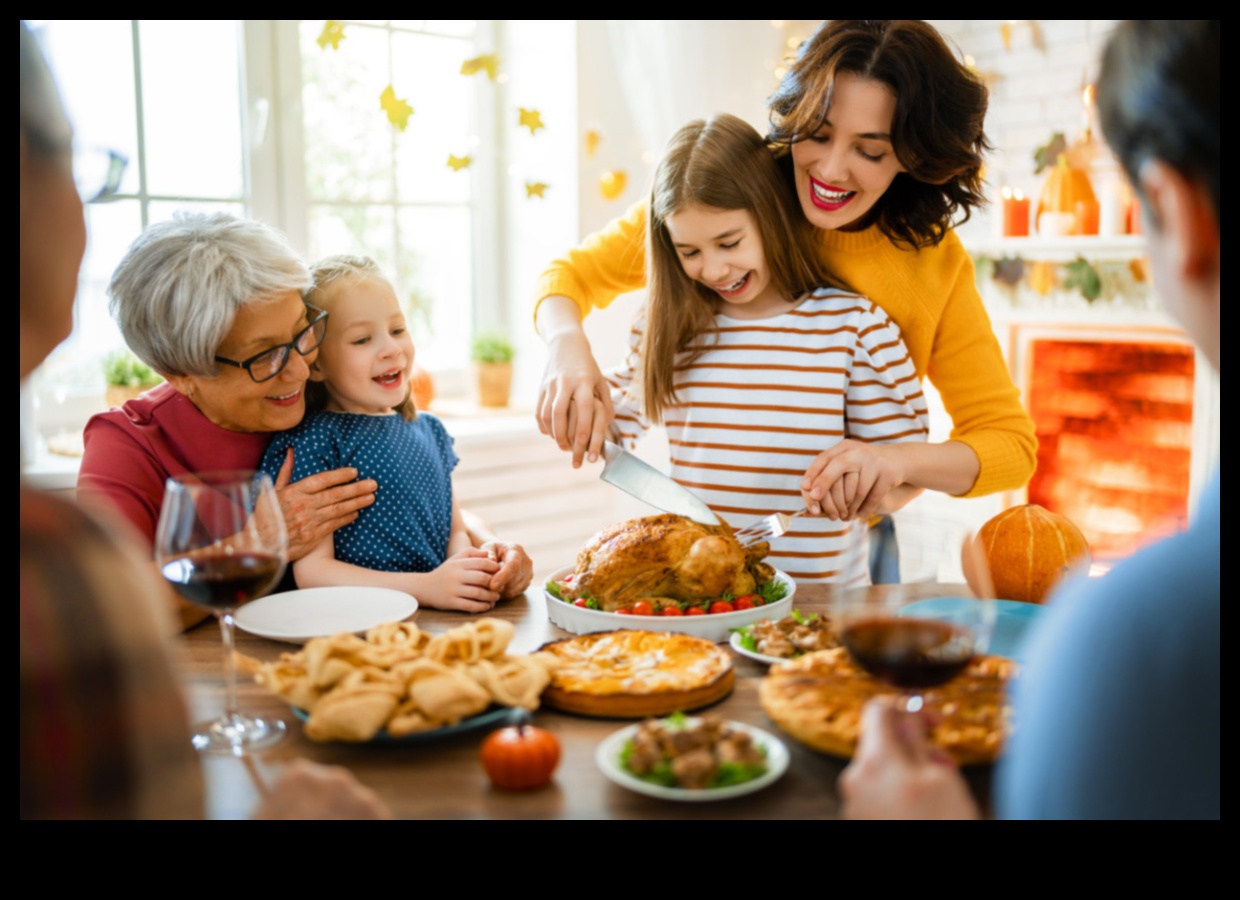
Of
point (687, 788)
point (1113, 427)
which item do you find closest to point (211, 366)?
point (687, 788)

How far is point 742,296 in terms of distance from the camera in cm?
195

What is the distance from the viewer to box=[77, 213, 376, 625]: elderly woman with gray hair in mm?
1646

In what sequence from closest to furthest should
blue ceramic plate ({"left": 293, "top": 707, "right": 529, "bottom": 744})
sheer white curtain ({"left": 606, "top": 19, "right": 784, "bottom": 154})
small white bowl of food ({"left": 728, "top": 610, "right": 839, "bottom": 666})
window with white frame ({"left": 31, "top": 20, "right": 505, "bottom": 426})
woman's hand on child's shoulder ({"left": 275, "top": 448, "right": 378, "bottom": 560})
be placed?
blue ceramic plate ({"left": 293, "top": 707, "right": 529, "bottom": 744})
small white bowl of food ({"left": 728, "top": 610, "right": 839, "bottom": 666})
woman's hand on child's shoulder ({"left": 275, "top": 448, "right": 378, "bottom": 560})
window with white frame ({"left": 31, "top": 20, "right": 505, "bottom": 426})
sheer white curtain ({"left": 606, "top": 19, "right": 784, "bottom": 154})

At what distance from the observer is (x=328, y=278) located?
6.17ft

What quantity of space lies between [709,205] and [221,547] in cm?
110

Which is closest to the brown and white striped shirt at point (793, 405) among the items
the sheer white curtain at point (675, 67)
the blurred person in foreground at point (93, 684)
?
the blurred person in foreground at point (93, 684)

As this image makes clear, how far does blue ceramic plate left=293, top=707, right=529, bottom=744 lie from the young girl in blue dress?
56cm

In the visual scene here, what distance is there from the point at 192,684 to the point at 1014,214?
4.06 metres

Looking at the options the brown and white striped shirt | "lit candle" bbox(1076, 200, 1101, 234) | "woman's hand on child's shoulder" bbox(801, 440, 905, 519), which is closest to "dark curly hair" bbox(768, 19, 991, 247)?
the brown and white striped shirt

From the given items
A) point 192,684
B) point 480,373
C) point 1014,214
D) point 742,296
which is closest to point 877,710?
point 192,684

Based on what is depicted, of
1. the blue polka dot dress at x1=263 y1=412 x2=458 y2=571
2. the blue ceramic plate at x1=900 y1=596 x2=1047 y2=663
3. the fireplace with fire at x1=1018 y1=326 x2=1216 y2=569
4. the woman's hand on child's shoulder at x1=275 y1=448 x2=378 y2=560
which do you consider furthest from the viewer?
the fireplace with fire at x1=1018 y1=326 x2=1216 y2=569

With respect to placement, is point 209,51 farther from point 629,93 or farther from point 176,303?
point 176,303

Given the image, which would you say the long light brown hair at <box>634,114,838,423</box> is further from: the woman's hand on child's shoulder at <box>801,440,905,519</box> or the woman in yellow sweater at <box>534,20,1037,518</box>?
the woman's hand on child's shoulder at <box>801,440,905,519</box>

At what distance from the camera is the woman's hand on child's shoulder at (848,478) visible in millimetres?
1663
